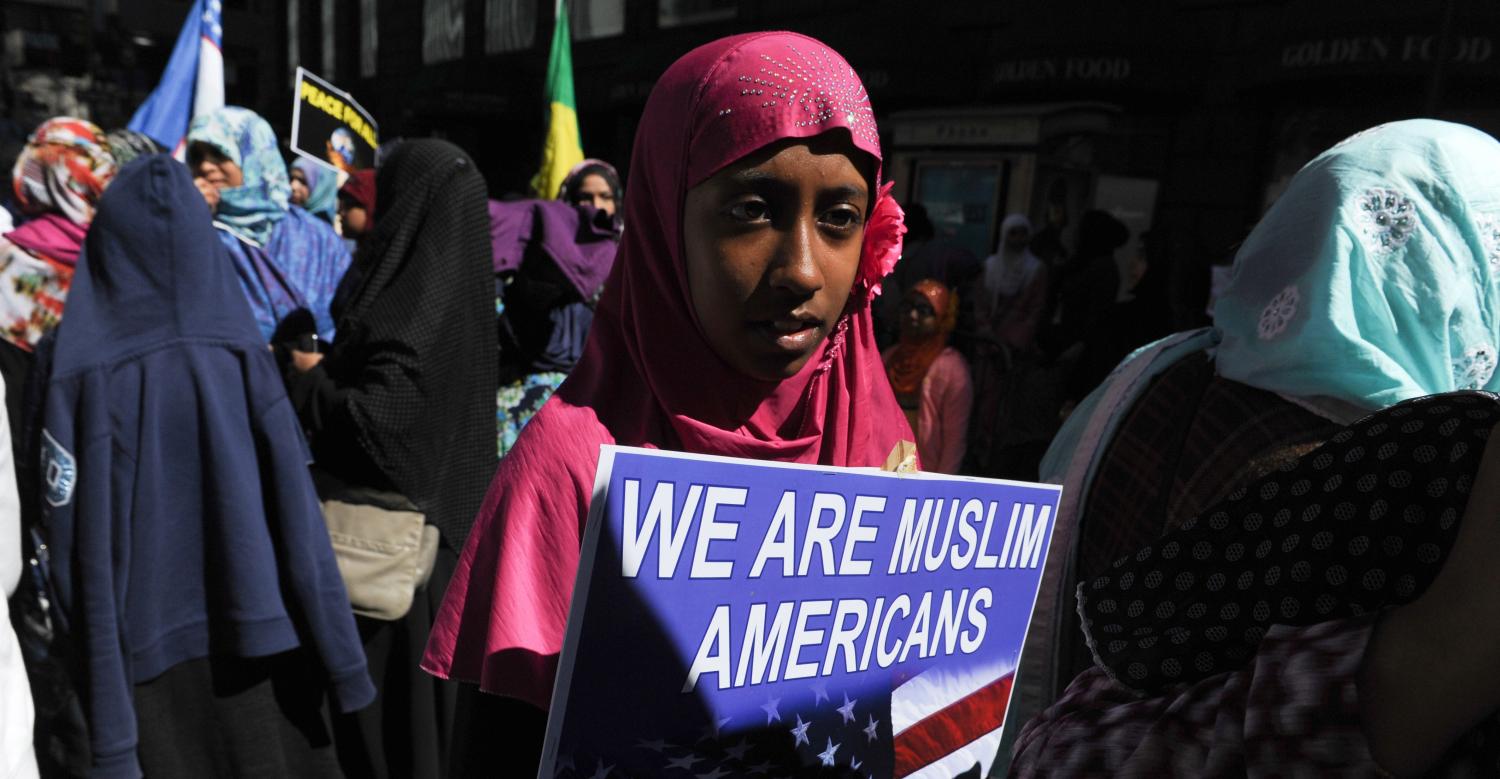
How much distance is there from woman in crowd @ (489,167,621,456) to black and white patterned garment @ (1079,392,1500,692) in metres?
2.54

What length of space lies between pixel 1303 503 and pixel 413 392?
214cm

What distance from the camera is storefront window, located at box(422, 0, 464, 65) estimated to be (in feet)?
66.7

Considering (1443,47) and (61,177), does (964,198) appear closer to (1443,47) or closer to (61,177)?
(1443,47)

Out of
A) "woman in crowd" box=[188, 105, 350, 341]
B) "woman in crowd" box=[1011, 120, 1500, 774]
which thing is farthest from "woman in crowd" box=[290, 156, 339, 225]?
"woman in crowd" box=[1011, 120, 1500, 774]

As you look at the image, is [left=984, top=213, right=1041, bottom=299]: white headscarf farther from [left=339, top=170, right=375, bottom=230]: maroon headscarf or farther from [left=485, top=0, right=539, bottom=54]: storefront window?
[left=485, top=0, right=539, bottom=54]: storefront window

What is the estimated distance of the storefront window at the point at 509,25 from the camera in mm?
18516

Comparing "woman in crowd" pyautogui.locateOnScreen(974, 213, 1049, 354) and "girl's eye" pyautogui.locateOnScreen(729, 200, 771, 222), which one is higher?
"girl's eye" pyautogui.locateOnScreen(729, 200, 771, 222)

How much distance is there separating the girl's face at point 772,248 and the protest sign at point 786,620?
0.80ft

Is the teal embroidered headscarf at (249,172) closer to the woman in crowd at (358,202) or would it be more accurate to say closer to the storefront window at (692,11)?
the woman in crowd at (358,202)

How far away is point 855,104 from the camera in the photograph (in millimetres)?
1185

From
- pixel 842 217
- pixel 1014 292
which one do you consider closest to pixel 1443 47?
pixel 842 217

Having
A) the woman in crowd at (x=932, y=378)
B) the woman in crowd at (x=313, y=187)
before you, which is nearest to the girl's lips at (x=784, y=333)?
the woman in crowd at (x=932, y=378)

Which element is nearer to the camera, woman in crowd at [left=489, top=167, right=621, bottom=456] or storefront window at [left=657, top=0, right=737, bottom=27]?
woman in crowd at [left=489, top=167, right=621, bottom=456]

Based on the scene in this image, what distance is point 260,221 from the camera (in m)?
3.74
